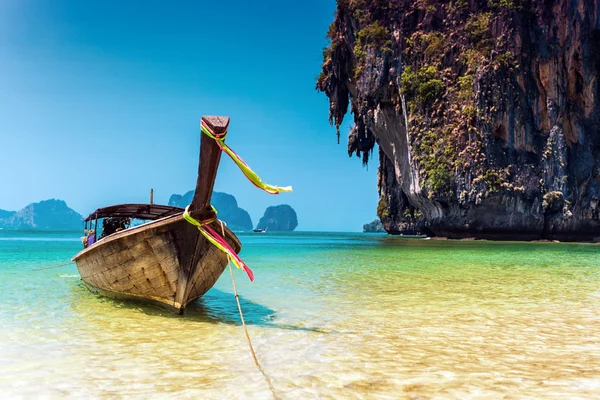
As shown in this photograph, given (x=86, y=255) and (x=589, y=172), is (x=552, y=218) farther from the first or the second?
(x=86, y=255)

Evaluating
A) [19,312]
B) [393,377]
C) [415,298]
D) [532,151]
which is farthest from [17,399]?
[532,151]

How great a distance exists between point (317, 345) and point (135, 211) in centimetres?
644

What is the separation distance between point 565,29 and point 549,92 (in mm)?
4506

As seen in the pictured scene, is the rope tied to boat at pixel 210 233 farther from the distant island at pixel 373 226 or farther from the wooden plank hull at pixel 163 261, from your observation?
the distant island at pixel 373 226

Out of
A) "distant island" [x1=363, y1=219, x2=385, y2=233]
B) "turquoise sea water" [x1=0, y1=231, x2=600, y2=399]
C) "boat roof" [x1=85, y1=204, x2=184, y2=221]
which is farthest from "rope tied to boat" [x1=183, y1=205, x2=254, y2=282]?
"distant island" [x1=363, y1=219, x2=385, y2=233]

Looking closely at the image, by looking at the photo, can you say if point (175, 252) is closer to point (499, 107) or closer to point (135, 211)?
point (135, 211)

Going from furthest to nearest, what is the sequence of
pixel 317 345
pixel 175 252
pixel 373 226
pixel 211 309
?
pixel 373 226, pixel 211 309, pixel 175 252, pixel 317 345

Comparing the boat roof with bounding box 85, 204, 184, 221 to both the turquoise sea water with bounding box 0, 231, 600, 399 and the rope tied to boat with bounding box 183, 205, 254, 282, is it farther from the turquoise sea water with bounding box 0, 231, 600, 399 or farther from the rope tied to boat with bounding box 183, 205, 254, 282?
the rope tied to boat with bounding box 183, 205, 254, 282

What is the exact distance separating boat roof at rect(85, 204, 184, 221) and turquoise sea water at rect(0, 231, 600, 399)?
1.74 metres

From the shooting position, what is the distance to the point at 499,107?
3191 centimetres

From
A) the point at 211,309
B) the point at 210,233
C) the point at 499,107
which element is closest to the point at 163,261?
the point at 210,233

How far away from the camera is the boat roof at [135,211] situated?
932cm

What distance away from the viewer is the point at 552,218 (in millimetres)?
33312

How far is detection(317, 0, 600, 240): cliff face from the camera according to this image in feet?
105
